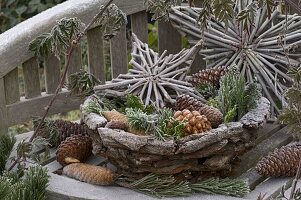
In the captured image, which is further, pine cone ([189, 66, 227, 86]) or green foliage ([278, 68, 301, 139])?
pine cone ([189, 66, 227, 86])

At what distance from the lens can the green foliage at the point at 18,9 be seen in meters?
3.87

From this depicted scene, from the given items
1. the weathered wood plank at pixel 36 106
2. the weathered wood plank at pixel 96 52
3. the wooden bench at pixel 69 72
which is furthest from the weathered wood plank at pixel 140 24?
the weathered wood plank at pixel 36 106

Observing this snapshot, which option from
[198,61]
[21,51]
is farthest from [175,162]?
[198,61]

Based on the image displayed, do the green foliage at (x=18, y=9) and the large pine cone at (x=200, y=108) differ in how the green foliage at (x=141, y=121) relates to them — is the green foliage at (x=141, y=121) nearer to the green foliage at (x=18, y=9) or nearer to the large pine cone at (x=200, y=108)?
the large pine cone at (x=200, y=108)

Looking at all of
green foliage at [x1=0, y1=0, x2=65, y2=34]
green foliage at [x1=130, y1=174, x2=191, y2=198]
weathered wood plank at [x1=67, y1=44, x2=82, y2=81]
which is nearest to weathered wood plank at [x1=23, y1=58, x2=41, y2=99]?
weathered wood plank at [x1=67, y1=44, x2=82, y2=81]

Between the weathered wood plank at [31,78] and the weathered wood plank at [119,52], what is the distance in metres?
0.28

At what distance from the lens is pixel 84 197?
154cm

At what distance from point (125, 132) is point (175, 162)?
13 centimetres

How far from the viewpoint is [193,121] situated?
1.59 metres

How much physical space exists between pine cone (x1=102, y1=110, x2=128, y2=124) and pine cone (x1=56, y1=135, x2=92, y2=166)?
0.41 feet

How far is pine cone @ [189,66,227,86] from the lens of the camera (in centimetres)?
191

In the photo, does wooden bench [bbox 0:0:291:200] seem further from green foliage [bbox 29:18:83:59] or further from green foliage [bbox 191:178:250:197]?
green foliage [bbox 29:18:83:59]

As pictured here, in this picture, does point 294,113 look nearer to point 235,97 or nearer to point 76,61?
point 235,97

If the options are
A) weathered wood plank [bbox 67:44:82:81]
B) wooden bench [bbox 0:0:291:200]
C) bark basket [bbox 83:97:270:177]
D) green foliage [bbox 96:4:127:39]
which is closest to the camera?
bark basket [bbox 83:97:270:177]
